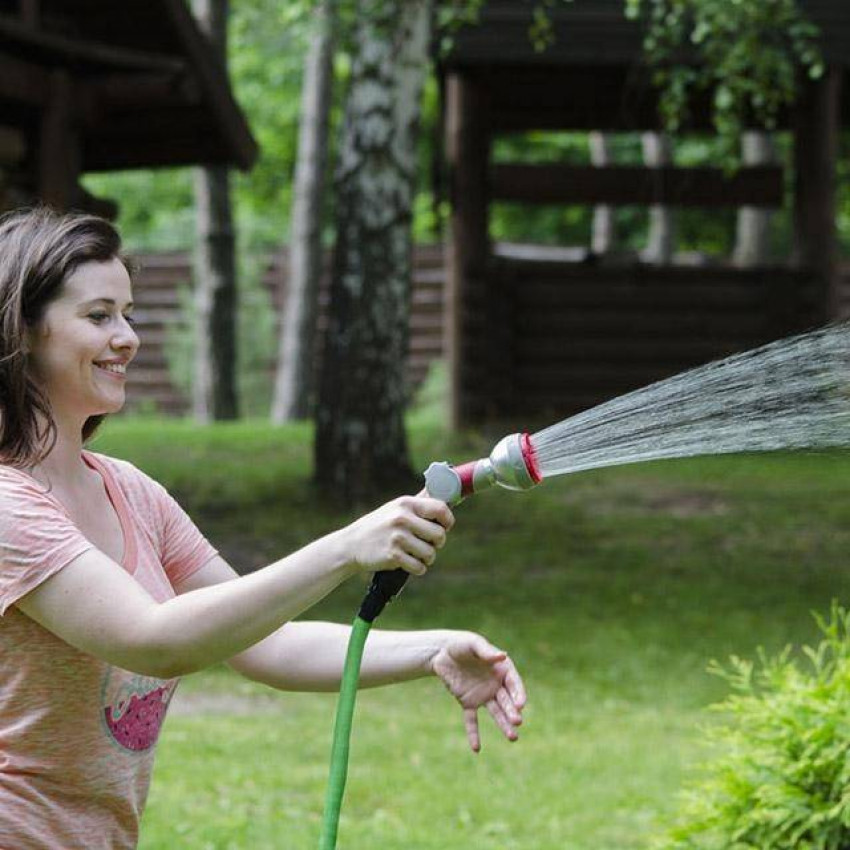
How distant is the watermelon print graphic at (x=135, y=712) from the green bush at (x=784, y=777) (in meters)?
1.64

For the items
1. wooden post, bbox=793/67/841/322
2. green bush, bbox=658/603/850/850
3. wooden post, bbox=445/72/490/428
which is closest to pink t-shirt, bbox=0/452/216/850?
green bush, bbox=658/603/850/850

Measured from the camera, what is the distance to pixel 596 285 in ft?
46.0

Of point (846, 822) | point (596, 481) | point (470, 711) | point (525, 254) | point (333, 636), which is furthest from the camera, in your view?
point (525, 254)

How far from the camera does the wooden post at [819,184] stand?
45.1 ft

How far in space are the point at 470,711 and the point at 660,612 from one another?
5.99 metres

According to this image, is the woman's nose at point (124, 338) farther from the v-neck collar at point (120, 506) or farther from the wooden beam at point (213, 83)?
the wooden beam at point (213, 83)

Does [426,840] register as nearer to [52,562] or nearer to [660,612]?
[52,562]

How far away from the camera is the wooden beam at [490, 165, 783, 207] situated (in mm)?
13797

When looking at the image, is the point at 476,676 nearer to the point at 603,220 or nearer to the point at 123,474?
the point at 123,474

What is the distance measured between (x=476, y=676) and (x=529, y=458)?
1.71 ft

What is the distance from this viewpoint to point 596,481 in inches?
482

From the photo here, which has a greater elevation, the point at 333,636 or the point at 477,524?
the point at 333,636

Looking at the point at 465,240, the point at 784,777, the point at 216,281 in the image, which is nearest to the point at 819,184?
the point at 465,240

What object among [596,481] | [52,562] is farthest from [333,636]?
[596,481]
